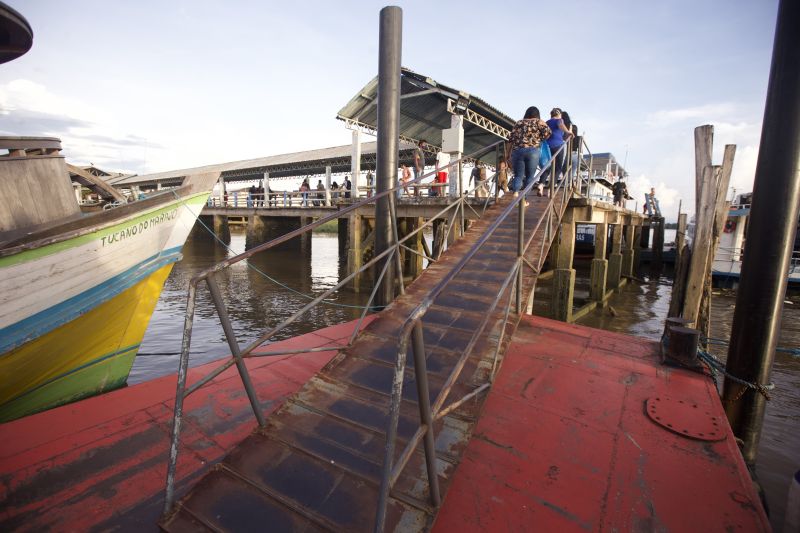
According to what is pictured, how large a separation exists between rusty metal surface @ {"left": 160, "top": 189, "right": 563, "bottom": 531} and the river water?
3088 millimetres

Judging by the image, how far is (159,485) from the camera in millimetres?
2330

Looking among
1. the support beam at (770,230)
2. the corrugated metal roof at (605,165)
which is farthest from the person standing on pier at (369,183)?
the corrugated metal roof at (605,165)

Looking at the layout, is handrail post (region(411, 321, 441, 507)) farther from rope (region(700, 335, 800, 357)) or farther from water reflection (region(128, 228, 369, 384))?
water reflection (region(128, 228, 369, 384))

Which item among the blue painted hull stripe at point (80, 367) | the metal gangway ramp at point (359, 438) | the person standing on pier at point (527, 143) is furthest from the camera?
the person standing on pier at point (527, 143)

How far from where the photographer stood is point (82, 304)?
448 cm

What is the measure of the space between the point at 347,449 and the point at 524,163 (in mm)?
5899

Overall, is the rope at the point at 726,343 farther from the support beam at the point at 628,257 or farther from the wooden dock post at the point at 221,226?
the wooden dock post at the point at 221,226

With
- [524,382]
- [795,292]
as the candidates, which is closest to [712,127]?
[524,382]

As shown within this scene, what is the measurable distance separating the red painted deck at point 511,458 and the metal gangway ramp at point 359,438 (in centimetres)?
24

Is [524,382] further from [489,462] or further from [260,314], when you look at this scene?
[260,314]

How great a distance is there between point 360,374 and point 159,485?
148cm

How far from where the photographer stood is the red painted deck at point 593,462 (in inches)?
82.0

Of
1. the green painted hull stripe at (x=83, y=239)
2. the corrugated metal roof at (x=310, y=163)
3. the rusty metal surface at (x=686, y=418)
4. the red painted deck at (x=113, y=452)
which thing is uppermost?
the corrugated metal roof at (x=310, y=163)

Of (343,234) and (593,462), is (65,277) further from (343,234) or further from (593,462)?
(343,234)
